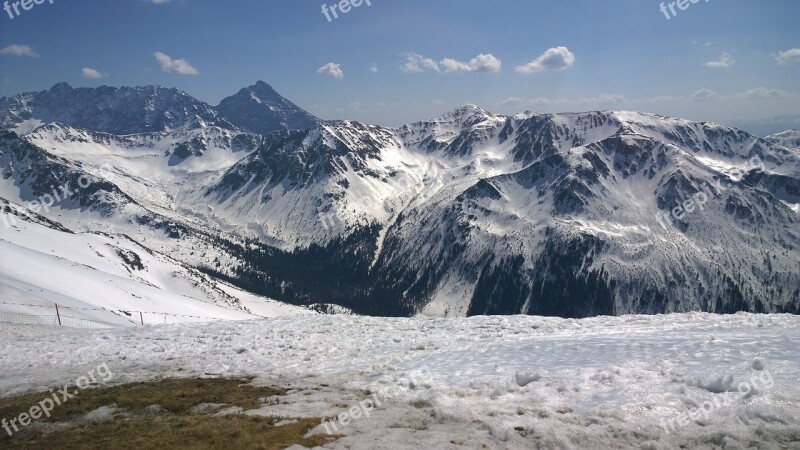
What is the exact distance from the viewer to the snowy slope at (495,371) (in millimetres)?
16906

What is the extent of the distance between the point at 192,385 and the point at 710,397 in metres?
23.6

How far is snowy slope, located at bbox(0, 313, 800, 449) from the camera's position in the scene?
1691 cm

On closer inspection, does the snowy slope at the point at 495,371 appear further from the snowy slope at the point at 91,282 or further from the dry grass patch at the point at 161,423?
the snowy slope at the point at 91,282

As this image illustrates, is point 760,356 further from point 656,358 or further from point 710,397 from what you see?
point 710,397

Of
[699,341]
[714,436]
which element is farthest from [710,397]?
[699,341]

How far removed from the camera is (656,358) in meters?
23.1

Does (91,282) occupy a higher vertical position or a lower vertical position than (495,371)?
lower

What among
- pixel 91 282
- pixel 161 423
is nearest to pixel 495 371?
pixel 161 423

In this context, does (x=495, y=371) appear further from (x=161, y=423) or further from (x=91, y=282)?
(x=91, y=282)

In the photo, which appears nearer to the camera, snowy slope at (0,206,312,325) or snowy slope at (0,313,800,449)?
snowy slope at (0,313,800,449)

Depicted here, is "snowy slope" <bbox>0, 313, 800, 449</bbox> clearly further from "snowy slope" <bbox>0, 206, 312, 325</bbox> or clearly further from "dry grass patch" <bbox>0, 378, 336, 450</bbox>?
"snowy slope" <bbox>0, 206, 312, 325</bbox>

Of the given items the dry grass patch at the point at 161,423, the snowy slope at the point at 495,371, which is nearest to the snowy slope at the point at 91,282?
the snowy slope at the point at 495,371

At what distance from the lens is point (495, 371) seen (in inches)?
942

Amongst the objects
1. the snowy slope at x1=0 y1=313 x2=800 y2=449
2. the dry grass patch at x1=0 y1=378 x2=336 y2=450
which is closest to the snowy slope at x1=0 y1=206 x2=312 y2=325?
the snowy slope at x1=0 y1=313 x2=800 y2=449
